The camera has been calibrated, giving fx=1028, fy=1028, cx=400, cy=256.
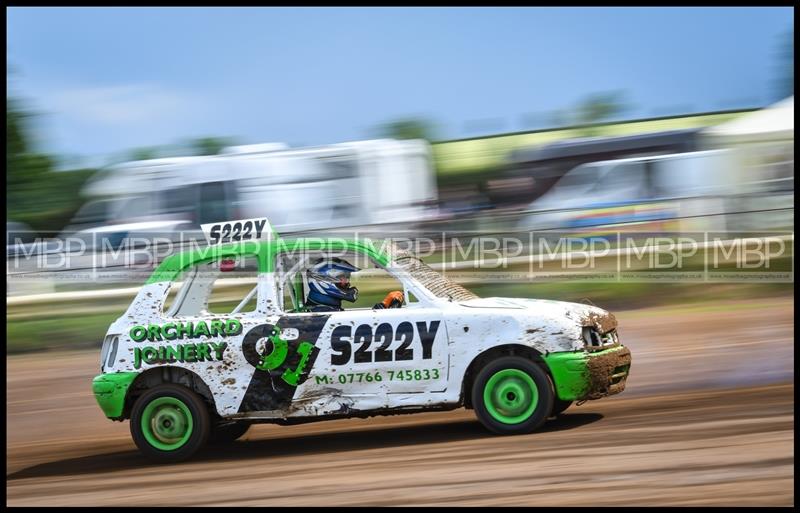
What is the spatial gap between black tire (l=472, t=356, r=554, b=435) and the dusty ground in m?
0.16

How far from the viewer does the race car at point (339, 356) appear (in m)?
7.87

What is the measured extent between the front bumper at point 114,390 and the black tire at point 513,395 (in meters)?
2.79

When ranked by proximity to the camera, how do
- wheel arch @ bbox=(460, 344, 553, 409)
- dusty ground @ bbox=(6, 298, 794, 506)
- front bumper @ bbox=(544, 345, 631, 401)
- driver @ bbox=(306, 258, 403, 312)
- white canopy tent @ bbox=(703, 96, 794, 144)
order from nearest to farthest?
dusty ground @ bbox=(6, 298, 794, 506), front bumper @ bbox=(544, 345, 631, 401), wheel arch @ bbox=(460, 344, 553, 409), driver @ bbox=(306, 258, 403, 312), white canopy tent @ bbox=(703, 96, 794, 144)

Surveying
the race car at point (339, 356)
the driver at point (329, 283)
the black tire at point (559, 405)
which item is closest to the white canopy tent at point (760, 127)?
the race car at point (339, 356)

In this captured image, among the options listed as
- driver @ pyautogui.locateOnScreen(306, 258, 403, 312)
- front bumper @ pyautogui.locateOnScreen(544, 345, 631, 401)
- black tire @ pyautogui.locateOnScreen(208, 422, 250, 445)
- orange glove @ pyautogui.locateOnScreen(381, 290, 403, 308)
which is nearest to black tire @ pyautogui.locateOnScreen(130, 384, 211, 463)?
black tire @ pyautogui.locateOnScreen(208, 422, 250, 445)

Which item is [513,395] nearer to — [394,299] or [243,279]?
[394,299]

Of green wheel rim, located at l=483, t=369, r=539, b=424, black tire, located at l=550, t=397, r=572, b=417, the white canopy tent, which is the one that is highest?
the white canopy tent

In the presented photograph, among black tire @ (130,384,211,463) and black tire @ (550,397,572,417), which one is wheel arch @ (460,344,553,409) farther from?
black tire @ (130,384,211,463)

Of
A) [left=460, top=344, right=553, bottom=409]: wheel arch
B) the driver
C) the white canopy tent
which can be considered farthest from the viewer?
the white canopy tent

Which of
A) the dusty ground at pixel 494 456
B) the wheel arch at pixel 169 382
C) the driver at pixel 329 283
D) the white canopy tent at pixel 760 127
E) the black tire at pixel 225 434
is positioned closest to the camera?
the dusty ground at pixel 494 456

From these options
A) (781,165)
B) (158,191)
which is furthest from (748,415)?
(158,191)

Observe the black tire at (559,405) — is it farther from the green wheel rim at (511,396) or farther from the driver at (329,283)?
the driver at (329,283)

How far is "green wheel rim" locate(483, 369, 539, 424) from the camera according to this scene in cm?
784

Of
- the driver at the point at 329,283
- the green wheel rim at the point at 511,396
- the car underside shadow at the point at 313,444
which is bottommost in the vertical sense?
the car underside shadow at the point at 313,444
